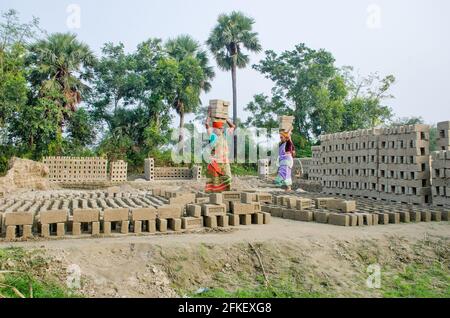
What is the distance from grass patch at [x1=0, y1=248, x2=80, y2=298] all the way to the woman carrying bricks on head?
629 centimetres

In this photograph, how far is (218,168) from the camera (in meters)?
12.0

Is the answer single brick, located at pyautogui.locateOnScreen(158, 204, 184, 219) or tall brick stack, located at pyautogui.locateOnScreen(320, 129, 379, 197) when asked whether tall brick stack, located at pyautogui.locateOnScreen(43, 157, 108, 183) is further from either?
single brick, located at pyautogui.locateOnScreen(158, 204, 184, 219)

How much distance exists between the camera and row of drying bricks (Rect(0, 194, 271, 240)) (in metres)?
7.81

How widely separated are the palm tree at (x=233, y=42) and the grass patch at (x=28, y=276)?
1048 inches

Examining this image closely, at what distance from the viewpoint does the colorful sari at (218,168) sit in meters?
11.9

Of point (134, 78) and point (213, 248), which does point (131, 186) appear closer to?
point (134, 78)

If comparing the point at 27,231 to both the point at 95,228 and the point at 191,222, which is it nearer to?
the point at 95,228

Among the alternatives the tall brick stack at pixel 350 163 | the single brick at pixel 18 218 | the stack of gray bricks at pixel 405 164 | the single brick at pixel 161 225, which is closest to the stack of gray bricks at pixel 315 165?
the tall brick stack at pixel 350 163

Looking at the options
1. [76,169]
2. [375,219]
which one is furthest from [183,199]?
[76,169]

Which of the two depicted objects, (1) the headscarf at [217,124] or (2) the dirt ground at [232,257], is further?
(1) the headscarf at [217,124]

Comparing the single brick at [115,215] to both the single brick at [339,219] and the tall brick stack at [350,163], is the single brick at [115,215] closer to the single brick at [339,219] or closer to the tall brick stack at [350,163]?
the single brick at [339,219]

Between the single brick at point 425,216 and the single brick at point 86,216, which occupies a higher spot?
the single brick at point 86,216

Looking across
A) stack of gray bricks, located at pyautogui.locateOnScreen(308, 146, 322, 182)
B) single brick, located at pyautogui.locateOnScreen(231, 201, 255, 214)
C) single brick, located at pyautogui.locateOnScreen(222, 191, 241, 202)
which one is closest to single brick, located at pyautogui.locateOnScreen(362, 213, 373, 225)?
single brick, located at pyautogui.locateOnScreen(231, 201, 255, 214)

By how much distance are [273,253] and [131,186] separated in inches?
672
